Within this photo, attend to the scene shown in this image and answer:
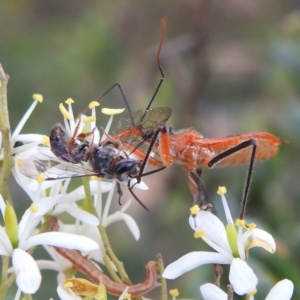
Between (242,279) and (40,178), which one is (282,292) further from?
(40,178)

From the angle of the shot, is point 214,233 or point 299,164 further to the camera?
point 299,164

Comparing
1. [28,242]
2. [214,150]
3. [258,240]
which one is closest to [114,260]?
[28,242]

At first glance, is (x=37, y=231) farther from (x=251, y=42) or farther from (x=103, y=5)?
(x=103, y=5)

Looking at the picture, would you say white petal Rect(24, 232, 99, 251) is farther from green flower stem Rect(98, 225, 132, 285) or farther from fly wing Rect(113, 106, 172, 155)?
fly wing Rect(113, 106, 172, 155)

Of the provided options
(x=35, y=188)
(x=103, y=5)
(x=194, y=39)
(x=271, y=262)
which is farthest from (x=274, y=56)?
(x=103, y=5)

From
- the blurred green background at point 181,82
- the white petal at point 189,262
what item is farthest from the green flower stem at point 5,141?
the blurred green background at point 181,82

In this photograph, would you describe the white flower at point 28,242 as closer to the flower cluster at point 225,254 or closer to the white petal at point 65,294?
the white petal at point 65,294

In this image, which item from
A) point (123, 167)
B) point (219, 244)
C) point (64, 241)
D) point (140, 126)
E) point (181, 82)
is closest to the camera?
point (64, 241)
